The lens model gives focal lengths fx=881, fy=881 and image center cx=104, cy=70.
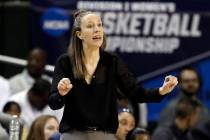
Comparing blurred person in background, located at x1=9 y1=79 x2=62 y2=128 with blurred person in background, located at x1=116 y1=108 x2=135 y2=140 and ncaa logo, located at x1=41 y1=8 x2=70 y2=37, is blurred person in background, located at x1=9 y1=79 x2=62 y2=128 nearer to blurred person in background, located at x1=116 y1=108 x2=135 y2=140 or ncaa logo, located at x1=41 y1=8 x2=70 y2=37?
ncaa logo, located at x1=41 y1=8 x2=70 y2=37

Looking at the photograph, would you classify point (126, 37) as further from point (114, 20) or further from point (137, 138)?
point (137, 138)

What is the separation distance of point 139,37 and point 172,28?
0.44 m

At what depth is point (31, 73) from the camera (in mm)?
10781

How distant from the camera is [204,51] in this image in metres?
10.9

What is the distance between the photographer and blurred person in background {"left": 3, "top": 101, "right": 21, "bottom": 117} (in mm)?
9602

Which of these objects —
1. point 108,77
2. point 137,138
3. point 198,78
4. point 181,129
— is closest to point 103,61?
point 108,77

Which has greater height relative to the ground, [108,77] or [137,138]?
[108,77]

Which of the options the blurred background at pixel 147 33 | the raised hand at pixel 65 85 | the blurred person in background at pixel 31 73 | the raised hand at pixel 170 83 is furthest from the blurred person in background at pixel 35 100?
the raised hand at pixel 65 85

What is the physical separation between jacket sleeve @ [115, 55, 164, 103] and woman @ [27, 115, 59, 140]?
2734 millimetres

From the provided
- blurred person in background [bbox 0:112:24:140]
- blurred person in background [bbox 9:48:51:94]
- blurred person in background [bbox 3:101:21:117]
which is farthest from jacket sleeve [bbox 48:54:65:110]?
blurred person in background [bbox 9:48:51:94]

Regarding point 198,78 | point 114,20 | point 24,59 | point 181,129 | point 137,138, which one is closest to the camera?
point 137,138

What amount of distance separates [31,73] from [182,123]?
222 cm

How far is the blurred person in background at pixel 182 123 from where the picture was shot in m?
9.24

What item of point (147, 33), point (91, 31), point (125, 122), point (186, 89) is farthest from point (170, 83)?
point (147, 33)
